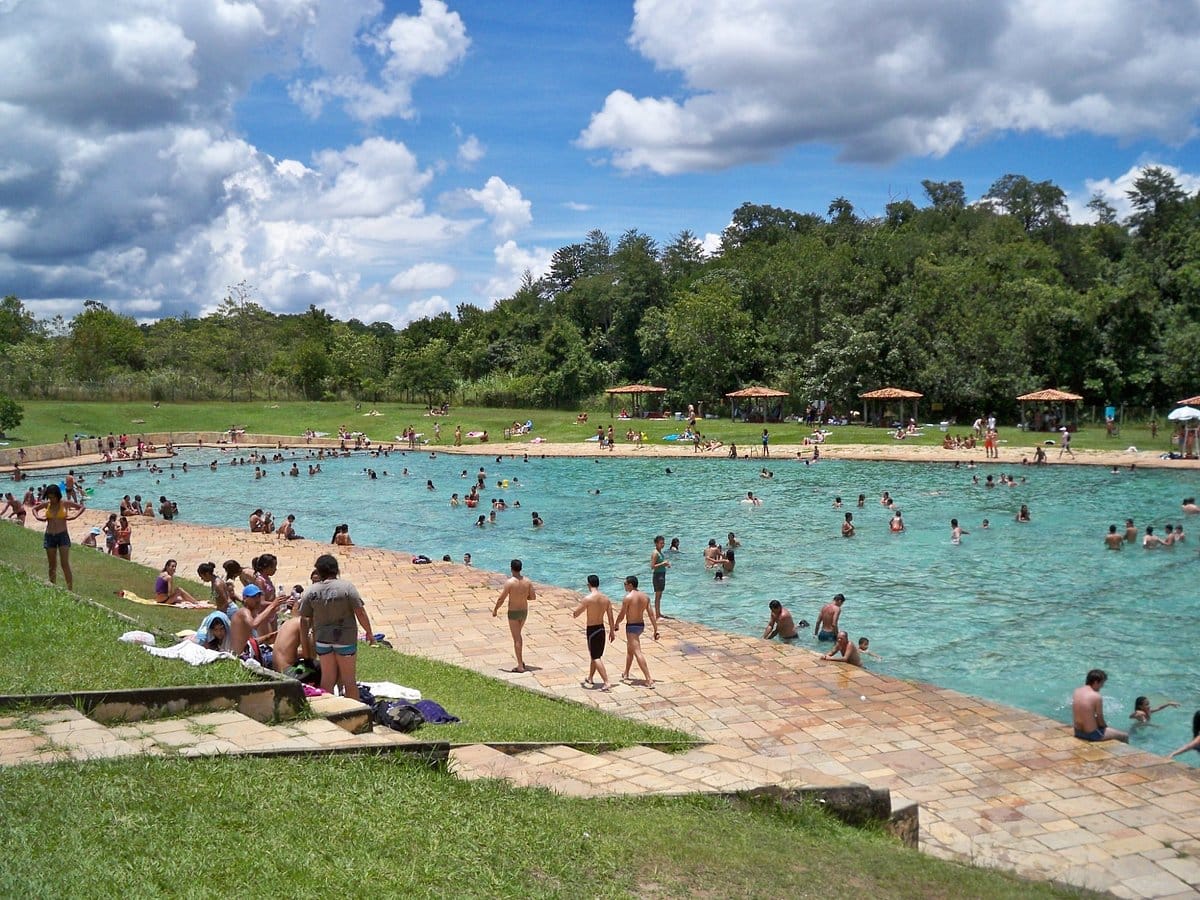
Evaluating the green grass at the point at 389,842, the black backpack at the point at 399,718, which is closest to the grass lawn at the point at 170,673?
the black backpack at the point at 399,718

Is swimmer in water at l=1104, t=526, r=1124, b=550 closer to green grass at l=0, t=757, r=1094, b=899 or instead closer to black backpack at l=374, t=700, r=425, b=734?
green grass at l=0, t=757, r=1094, b=899

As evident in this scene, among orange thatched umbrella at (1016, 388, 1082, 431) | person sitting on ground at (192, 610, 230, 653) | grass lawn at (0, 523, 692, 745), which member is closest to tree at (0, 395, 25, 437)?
grass lawn at (0, 523, 692, 745)

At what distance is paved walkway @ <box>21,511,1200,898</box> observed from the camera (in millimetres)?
7562

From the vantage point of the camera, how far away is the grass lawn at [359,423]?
47.3 m

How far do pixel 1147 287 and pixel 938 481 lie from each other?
858 inches

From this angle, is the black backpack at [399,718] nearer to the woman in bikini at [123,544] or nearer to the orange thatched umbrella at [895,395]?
the woman in bikini at [123,544]

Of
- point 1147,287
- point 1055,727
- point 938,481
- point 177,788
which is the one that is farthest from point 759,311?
point 177,788

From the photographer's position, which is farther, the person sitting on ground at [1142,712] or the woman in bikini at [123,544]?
the woman in bikini at [123,544]

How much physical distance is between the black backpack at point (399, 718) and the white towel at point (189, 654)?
4.95 feet

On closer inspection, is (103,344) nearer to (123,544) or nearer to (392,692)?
(123,544)

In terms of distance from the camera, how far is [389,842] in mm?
5066

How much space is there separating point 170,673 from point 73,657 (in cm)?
113

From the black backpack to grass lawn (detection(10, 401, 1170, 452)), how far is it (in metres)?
38.7

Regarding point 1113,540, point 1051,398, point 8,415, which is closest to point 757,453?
point 1051,398
